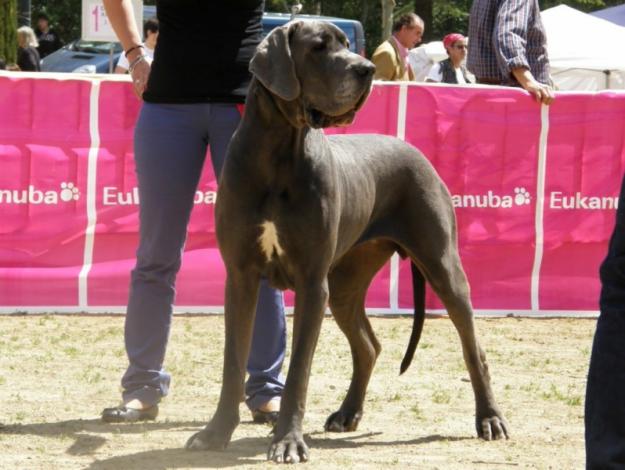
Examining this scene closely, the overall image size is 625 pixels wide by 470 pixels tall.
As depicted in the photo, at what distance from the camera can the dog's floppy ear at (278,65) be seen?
4.61 metres

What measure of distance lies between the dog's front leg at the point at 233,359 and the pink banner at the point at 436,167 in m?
3.80

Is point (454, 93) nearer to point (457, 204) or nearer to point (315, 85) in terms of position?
point (457, 204)

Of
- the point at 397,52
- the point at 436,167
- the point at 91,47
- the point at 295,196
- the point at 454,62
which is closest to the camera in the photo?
the point at 295,196

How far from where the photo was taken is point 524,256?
30.0 ft

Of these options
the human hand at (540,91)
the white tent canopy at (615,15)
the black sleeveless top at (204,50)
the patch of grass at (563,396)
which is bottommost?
the patch of grass at (563,396)

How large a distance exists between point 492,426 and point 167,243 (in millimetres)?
1554

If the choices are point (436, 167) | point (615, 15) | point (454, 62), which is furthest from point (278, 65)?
point (615, 15)

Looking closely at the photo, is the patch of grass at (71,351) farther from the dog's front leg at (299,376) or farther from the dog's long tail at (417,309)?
the dog's front leg at (299,376)

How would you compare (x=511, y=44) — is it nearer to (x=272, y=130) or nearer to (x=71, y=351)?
(x=71, y=351)

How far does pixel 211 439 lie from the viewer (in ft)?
16.0

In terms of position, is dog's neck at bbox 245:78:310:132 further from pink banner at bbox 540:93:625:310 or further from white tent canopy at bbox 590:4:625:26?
white tent canopy at bbox 590:4:625:26

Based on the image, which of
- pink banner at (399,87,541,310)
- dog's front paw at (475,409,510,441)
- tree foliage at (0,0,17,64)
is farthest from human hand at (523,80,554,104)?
tree foliage at (0,0,17,64)

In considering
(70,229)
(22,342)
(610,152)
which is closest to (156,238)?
(22,342)

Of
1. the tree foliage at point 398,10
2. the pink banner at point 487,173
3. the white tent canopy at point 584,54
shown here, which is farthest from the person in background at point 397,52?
the tree foliage at point 398,10
